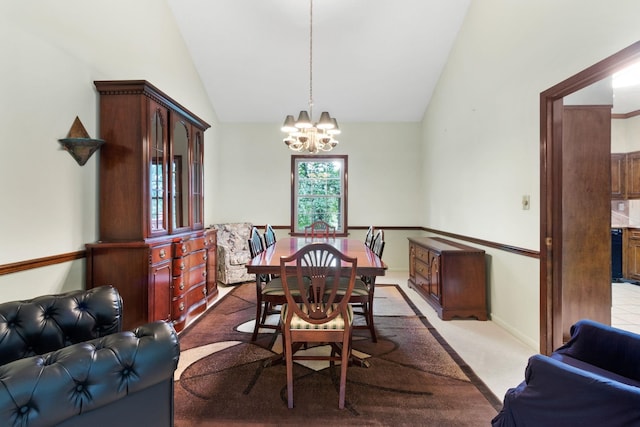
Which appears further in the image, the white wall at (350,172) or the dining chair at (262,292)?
the white wall at (350,172)

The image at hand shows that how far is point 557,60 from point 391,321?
2616mm

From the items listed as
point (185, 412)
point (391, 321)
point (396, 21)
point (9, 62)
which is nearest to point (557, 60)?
point (396, 21)

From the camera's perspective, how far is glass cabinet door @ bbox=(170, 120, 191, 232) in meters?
3.11

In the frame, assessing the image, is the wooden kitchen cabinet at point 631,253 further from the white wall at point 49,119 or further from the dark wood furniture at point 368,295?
the white wall at point 49,119

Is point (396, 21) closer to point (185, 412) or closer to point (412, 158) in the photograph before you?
point (412, 158)

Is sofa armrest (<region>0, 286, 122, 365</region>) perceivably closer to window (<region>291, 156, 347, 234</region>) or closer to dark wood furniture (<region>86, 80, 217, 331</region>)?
dark wood furniture (<region>86, 80, 217, 331</region>)

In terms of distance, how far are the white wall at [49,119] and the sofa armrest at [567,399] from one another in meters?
2.79

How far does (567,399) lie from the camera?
42.2 inches

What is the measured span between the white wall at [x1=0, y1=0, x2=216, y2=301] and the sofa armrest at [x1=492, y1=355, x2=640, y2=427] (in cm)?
279

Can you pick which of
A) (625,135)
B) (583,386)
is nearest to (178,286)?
(583,386)

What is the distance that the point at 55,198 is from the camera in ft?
7.49

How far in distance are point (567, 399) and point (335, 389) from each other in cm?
131

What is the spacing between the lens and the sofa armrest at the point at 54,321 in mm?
1275

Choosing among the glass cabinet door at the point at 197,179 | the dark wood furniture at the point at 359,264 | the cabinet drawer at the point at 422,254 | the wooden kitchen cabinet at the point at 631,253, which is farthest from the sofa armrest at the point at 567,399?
the wooden kitchen cabinet at the point at 631,253
